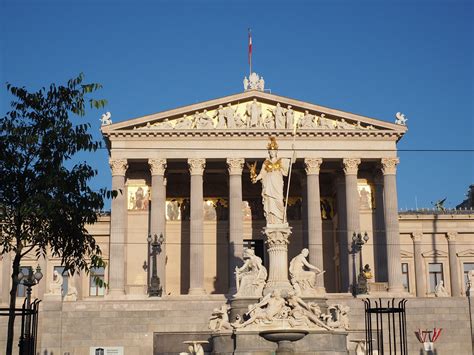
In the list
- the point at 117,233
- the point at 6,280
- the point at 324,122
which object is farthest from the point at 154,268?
the point at 324,122

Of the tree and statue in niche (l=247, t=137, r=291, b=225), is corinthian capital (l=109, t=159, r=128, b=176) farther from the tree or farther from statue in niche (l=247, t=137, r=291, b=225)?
the tree

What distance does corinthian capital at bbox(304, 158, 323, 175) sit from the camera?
57188mm

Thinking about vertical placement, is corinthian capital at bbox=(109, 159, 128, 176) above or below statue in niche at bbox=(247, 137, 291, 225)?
above

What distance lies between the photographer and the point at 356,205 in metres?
56.5

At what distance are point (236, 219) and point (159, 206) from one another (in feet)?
17.5

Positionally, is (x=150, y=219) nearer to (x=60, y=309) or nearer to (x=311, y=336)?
→ (x=60, y=309)

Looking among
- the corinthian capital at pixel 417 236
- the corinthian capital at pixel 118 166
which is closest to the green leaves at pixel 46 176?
the corinthian capital at pixel 118 166

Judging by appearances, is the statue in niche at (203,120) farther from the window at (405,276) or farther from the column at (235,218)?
the window at (405,276)

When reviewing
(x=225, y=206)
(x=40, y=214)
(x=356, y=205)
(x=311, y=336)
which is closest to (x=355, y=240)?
(x=356, y=205)

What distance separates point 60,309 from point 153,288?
7.29 meters

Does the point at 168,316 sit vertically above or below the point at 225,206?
below

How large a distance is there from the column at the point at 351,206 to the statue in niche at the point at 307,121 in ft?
11.0

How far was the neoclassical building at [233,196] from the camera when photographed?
182ft

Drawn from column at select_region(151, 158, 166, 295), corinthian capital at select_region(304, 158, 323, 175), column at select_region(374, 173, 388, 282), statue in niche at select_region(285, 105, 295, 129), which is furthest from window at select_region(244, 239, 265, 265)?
statue in niche at select_region(285, 105, 295, 129)
